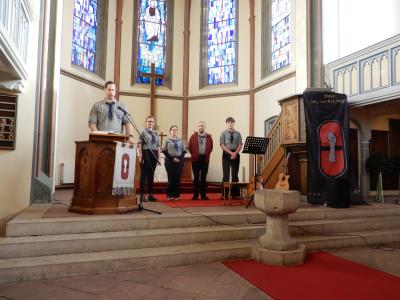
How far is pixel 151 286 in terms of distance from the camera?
3.08 meters

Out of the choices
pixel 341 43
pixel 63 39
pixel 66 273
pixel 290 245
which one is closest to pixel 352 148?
pixel 341 43

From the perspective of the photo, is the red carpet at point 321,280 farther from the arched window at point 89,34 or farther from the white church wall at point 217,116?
the arched window at point 89,34

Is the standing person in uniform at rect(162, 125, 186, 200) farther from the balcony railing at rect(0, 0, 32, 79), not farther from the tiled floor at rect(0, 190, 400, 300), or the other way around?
the tiled floor at rect(0, 190, 400, 300)

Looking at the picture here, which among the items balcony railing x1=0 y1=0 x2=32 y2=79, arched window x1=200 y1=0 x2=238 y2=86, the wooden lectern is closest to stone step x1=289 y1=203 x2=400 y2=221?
the wooden lectern

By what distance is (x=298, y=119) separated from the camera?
6473mm

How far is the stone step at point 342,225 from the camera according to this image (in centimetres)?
474

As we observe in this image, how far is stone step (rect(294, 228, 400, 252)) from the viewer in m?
4.44

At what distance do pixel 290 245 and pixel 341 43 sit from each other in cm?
546

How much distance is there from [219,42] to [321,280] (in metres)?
10.2

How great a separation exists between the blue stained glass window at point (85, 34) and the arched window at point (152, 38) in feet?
4.81

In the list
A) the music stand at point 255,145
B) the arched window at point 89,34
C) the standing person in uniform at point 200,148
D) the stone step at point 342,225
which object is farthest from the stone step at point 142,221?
the arched window at point 89,34

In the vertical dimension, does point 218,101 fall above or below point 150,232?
above

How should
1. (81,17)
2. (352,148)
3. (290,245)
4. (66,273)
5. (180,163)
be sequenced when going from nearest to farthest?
1. (66,273)
2. (290,245)
3. (180,163)
4. (352,148)
5. (81,17)

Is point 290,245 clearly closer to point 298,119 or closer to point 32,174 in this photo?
point 298,119
